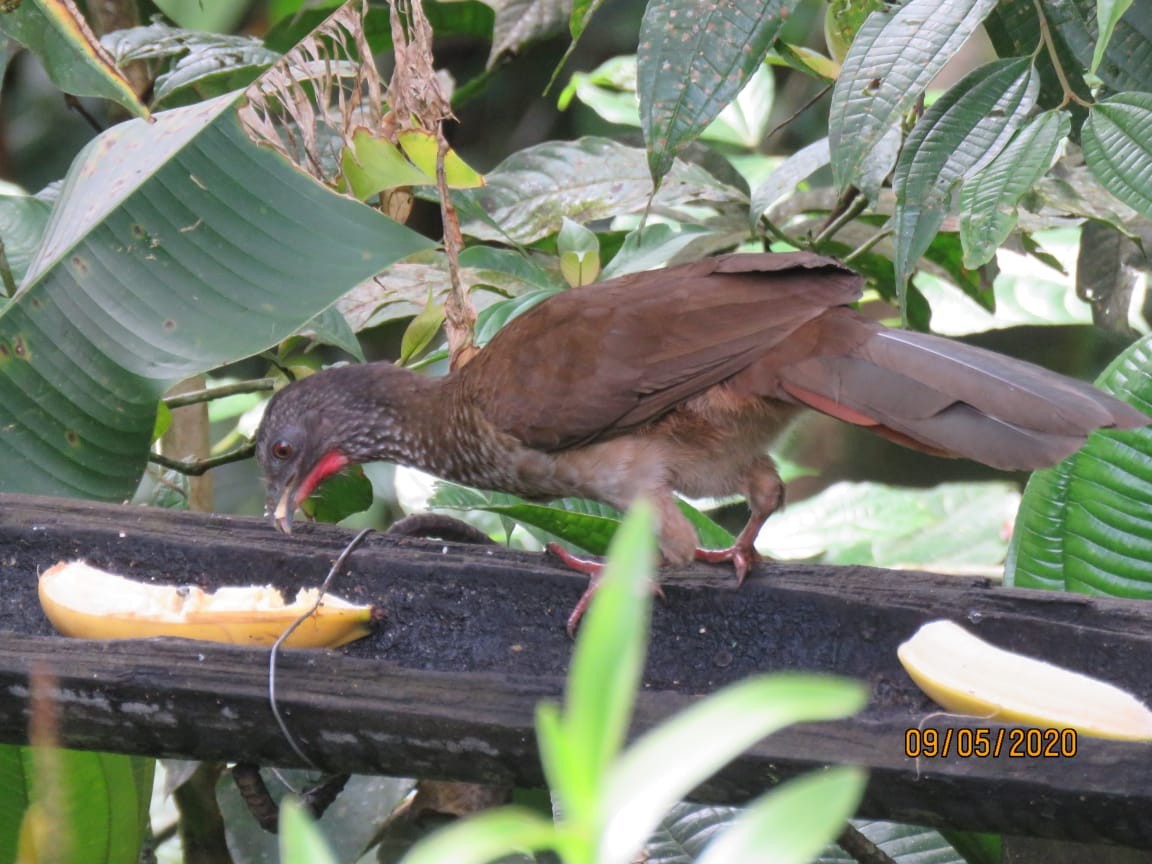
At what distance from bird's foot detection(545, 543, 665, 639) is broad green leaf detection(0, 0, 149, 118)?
1.05 meters

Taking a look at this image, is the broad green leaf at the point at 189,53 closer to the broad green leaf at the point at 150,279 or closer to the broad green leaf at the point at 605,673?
Result: the broad green leaf at the point at 150,279

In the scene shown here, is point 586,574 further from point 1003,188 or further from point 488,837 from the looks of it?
point 488,837

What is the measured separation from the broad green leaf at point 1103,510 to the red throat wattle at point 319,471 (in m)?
1.41

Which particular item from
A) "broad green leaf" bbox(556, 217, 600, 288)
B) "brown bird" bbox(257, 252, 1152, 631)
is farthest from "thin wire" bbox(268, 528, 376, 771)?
"broad green leaf" bbox(556, 217, 600, 288)

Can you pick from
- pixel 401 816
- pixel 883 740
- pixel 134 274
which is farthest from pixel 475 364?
pixel 883 740

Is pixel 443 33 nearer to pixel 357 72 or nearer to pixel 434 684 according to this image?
pixel 357 72

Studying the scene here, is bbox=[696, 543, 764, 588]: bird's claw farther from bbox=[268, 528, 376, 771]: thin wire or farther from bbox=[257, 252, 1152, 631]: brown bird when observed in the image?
bbox=[268, 528, 376, 771]: thin wire

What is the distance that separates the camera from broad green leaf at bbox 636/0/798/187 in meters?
2.11

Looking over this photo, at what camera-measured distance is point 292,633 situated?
1.97 m

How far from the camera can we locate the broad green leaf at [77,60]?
204 cm

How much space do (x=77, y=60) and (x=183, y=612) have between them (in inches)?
36.6

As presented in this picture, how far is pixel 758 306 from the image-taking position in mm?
2344

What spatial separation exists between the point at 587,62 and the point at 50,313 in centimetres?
462

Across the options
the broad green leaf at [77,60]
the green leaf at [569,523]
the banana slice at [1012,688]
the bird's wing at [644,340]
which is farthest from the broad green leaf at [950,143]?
the broad green leaf at [77,60]
